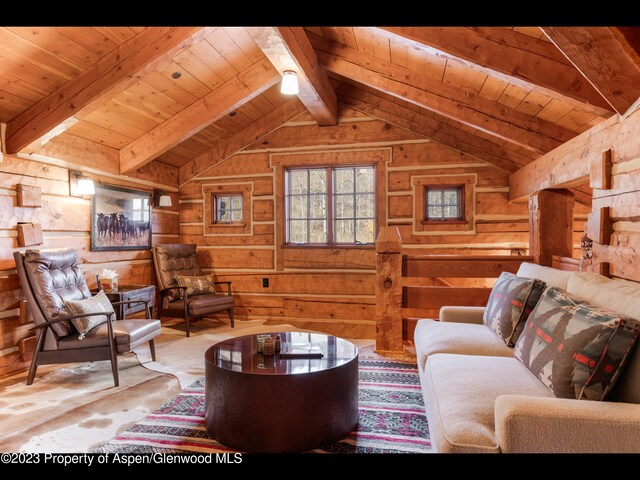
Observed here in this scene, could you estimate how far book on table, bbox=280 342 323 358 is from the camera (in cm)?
237

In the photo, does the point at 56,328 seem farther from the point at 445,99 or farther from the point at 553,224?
the point at 553,224

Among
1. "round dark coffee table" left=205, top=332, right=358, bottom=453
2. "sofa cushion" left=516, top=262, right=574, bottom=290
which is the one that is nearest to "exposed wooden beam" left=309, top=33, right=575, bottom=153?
"sofa cushion" left=516, top=262, right=574, bottom=290

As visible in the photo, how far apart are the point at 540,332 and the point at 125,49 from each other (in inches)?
136

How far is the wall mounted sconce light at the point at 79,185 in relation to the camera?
13.0 ft

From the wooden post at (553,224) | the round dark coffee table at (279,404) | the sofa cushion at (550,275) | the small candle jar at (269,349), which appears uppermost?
the wooden post at (553,224)

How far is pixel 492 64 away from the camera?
254cm

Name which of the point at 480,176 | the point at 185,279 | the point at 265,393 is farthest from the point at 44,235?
the point at 480,176

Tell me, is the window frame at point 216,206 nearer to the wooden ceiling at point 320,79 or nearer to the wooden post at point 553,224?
the wooden ceiling at point 320,79

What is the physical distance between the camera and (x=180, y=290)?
16.1 feet

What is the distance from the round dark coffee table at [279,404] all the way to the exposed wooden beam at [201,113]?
3015mm

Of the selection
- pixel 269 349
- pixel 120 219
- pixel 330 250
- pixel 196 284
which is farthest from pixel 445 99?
pixel 120 219

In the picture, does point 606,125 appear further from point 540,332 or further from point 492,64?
point 540,332

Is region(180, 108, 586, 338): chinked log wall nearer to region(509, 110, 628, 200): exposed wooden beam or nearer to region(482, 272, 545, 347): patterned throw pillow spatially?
region(509, 110, 628, 200): exposed wooden beam

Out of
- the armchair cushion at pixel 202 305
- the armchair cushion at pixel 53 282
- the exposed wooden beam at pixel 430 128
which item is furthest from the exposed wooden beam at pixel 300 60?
the armchair cushion at pixel 202 305
